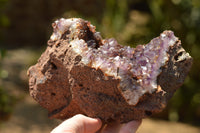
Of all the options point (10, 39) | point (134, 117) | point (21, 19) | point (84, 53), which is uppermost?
point (21, 19)

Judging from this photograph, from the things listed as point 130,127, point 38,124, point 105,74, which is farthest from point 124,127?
point 38,124

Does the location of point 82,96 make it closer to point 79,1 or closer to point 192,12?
point 192,12

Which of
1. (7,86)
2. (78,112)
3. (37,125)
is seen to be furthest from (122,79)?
(7,86)

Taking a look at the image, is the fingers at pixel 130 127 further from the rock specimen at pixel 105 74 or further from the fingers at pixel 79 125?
the fingers at pixel 79 125

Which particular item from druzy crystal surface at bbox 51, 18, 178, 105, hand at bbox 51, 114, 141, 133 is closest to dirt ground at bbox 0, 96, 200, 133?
hand at bbox 51, 114, 141, 133

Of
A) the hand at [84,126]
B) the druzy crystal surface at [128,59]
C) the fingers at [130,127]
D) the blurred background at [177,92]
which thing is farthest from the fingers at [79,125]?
the blurred background at [177,92]

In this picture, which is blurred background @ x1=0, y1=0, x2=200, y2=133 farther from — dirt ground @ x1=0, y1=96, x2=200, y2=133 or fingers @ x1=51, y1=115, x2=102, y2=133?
fingers @ x1=51, y1=115, x2=102, y2=133
